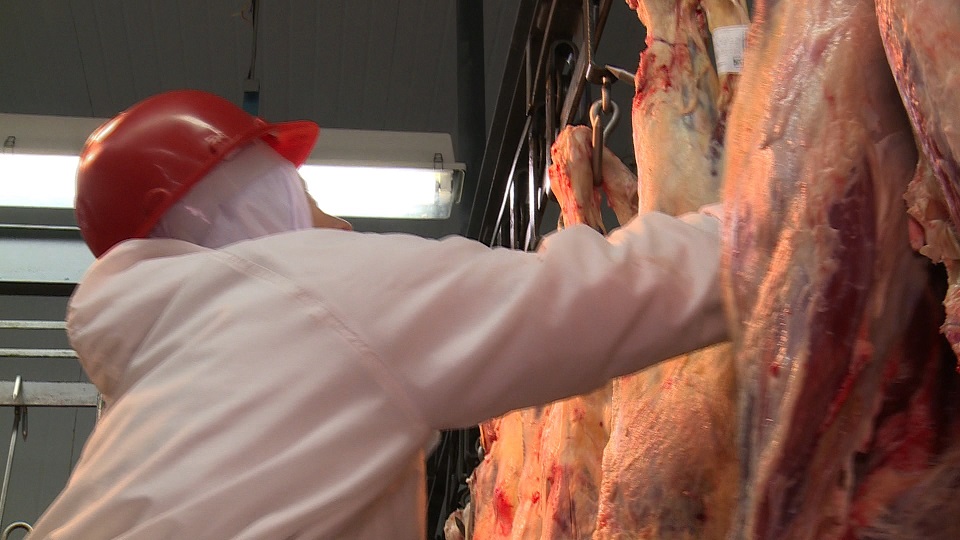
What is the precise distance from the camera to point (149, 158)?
1639 mm

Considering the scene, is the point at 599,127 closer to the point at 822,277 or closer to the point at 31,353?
A: the point at 822,277

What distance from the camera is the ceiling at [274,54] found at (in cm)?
682

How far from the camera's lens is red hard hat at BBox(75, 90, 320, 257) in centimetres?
162

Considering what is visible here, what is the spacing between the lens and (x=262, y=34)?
7.02 metres

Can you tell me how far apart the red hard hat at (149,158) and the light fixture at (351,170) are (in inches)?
82.8

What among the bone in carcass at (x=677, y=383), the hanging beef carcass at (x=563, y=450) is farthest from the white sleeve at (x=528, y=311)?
the hanging beef carcass at (x=563, y=450)

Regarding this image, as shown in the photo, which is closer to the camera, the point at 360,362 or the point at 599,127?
the point at 360,362

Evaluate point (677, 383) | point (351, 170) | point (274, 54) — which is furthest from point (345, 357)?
point (274, 54)

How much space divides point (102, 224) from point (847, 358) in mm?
1225

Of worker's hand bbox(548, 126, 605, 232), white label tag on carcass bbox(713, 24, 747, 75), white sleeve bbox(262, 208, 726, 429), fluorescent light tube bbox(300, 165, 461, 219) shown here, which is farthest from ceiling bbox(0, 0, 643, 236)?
white sleeve bbox(262, 208, 726, 429)

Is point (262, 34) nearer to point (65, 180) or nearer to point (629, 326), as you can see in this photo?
point (65, 180)

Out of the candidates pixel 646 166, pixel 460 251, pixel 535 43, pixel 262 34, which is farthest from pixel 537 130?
pixel 262 34

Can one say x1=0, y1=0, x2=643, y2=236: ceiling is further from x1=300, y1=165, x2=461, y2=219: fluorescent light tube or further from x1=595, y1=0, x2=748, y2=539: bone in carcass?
x1=595, y1=0, x2=748, y2=539: bone in carcass

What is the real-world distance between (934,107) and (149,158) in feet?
3.99
